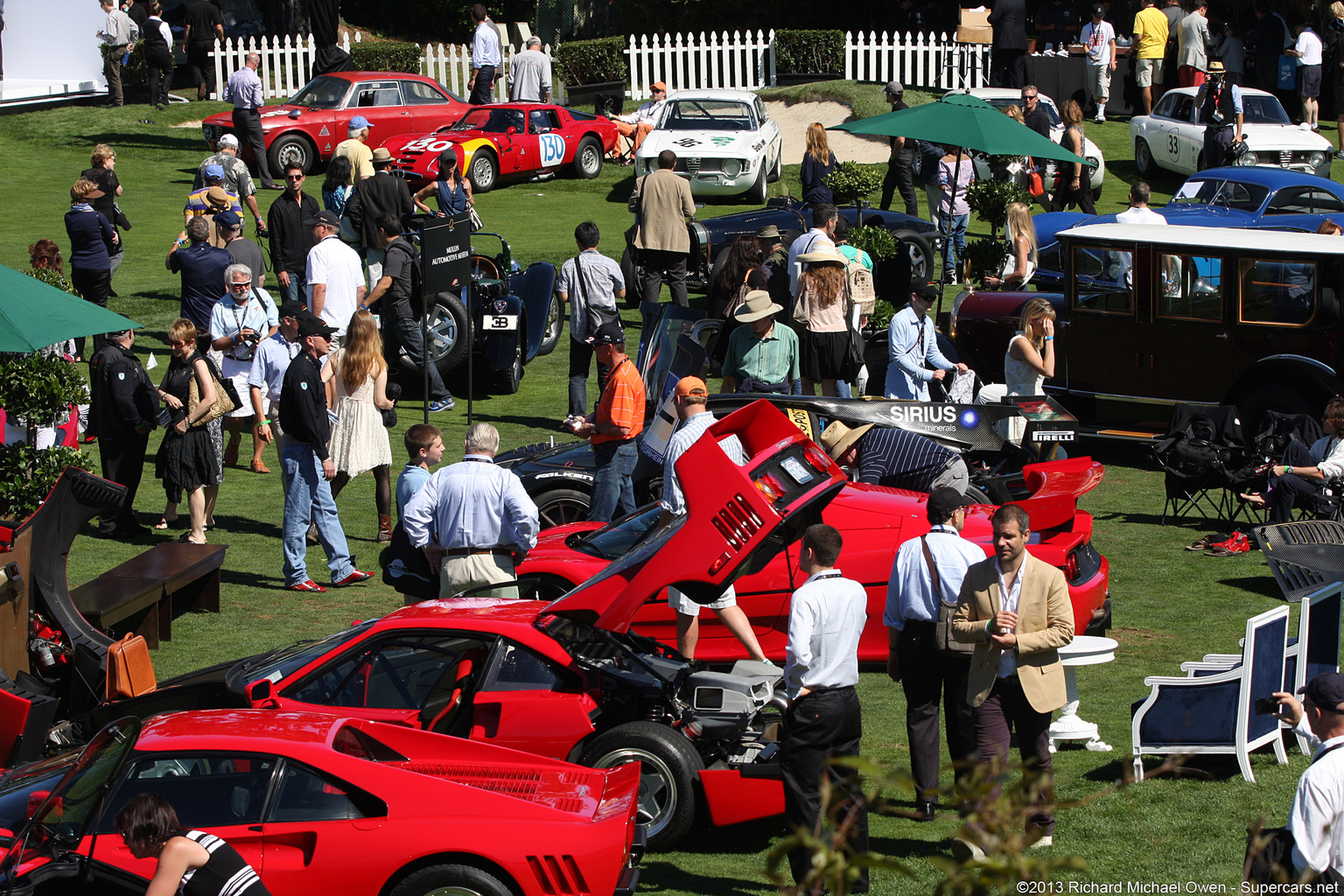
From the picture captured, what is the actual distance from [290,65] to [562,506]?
2457cm

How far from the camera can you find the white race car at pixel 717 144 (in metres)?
22.1

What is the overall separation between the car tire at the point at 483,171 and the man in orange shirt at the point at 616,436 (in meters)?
14.4

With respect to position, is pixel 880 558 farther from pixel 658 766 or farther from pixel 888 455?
pixel 658 766

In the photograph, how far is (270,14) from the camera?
3644cm

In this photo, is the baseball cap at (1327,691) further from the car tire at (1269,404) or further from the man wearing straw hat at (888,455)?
the car tire at (1269,404)

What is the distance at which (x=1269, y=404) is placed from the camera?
1229cm

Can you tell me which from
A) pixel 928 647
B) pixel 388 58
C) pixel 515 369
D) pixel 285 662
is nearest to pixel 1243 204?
pixel 515 369

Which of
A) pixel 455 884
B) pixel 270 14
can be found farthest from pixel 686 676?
pixel 270 14

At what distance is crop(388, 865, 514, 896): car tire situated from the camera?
17.9 feet

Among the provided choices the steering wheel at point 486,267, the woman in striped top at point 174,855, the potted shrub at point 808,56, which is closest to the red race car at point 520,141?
the steering wheel at point 486,267

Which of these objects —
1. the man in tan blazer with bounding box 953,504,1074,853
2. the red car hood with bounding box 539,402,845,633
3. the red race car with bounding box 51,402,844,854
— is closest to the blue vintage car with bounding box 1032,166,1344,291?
the red car hood with bounding box 539,402,845,633

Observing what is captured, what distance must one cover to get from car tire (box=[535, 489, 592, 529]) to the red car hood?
11.4 feet

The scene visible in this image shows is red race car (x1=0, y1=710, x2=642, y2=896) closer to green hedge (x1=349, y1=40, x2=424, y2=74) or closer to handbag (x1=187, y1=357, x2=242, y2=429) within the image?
handbag (x1=187, y1=357, x2=242, y2=429)

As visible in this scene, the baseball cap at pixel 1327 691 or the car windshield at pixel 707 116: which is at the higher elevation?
the car windshield at pixel 707 116
